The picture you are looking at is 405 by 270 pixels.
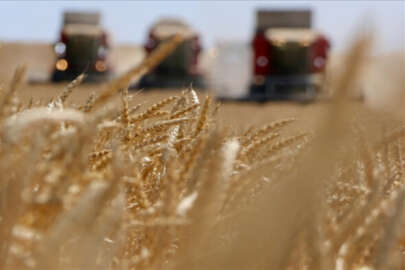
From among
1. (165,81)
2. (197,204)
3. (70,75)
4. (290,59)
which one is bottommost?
(165,81)

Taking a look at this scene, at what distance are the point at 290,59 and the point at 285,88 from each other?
26.7 inches

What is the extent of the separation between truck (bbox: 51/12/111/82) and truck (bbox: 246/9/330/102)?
14.3ft

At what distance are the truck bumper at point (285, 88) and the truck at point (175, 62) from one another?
6.90 feet

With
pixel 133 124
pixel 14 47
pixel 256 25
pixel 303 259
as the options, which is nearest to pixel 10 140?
pixel 303 259

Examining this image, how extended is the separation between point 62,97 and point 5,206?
0.48m

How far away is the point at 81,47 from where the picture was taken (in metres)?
18.5

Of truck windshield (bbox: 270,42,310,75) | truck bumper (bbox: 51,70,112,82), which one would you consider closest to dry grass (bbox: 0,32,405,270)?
truck windshield (bbox: 270,42,310,75)

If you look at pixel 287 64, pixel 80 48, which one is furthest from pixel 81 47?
pixel 287 64

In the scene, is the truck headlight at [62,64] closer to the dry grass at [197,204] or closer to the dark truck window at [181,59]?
the dark truck window at [181,59]

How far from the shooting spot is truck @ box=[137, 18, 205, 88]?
18047 millimetres

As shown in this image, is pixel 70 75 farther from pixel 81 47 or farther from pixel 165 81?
pixel 165 81

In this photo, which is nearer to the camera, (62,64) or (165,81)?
(165,81)

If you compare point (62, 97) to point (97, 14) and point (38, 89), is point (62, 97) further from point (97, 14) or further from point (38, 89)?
point (97, 14)

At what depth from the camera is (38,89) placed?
58.4 feet
